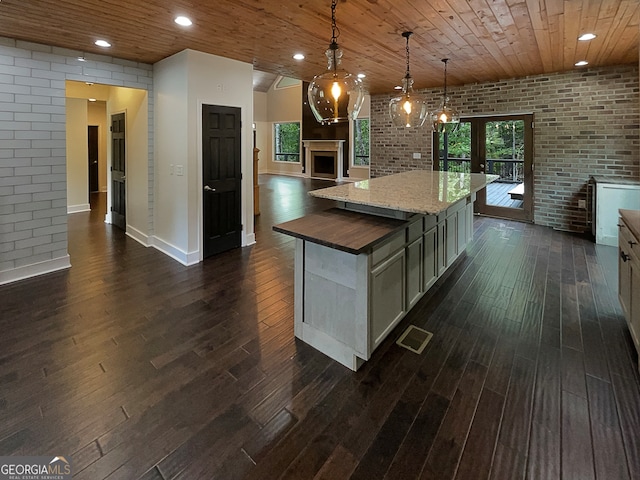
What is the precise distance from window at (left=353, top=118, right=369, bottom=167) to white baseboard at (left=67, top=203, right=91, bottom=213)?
8.39 meters

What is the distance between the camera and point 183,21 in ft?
10.6

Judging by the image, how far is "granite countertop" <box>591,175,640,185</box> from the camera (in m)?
5.14

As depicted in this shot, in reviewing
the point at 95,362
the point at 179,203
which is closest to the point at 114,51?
the point at 179,203

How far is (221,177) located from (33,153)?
1.99 meters

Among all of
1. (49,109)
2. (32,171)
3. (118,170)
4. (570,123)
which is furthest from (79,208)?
(570,123)

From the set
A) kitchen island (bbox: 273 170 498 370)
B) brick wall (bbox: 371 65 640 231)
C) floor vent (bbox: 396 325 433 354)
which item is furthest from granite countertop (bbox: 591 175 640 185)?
floor vent (bbox: 396 325 433 354)

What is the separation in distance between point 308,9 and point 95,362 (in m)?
3.16

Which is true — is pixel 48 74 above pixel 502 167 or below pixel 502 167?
above

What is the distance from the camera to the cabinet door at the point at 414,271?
9.07 feet

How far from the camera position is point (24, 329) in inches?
110

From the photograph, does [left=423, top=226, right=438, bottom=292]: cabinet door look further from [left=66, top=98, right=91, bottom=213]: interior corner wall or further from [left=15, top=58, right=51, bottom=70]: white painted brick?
[left=66, top=98, right=91, bottom=213]: interior corner wall

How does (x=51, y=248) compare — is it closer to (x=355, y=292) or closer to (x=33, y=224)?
(x=33, y=224)

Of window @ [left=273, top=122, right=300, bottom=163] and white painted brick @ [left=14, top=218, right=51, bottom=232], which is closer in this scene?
white painted brick @ [left=14, top=218, right=51, bottom=232]

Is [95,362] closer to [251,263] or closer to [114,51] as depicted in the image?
[251,263]
